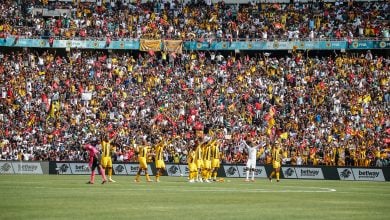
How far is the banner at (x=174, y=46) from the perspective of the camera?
6662 cm

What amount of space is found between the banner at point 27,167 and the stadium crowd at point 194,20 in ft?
55.4

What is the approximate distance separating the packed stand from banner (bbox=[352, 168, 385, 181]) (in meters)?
1.44

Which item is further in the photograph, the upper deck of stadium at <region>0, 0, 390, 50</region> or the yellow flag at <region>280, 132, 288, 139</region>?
the upper deck of stadium at <region>0, 0, 390, 50</region>

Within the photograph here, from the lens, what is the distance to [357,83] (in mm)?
57781

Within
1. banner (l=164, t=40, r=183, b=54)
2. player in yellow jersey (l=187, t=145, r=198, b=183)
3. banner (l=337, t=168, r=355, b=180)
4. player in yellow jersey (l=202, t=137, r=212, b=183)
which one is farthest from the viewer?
banner (l=164, t=40, r=183, b=54)

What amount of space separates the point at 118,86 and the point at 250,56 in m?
12.1

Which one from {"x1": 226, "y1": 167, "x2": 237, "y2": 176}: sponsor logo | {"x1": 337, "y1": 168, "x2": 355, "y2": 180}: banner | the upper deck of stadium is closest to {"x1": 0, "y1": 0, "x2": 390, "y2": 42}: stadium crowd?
the upper deck of stadium

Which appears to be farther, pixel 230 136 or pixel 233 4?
pixel 233 4

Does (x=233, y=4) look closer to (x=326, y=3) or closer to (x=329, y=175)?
(x=326, y=3)

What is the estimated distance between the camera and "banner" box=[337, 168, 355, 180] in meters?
48.4

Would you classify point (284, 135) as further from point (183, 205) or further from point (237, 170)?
point (183, 205)

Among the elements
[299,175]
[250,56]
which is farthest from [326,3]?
[299,175]

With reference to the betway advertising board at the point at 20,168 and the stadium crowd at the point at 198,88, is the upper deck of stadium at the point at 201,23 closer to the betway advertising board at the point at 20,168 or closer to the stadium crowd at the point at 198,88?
the stadium crowd at the point at 198,88

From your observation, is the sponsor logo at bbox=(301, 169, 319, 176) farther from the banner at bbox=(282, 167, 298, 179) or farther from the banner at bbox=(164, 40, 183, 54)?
the banner at bbox=(164, 40, 183, 54)
